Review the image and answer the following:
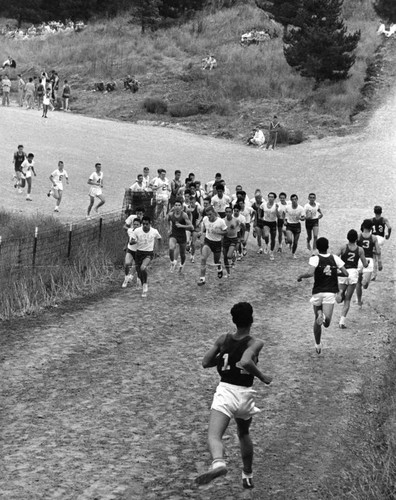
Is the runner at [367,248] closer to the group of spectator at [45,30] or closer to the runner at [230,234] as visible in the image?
the runner at [230,234]

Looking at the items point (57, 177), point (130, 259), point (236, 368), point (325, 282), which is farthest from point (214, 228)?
point (236, 368)

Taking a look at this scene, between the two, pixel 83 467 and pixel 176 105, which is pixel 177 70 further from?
pixel 83 467

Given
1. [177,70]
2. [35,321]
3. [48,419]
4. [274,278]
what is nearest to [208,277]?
[274,278]

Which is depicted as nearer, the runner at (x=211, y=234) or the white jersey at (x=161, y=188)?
the runner at (x=211, y=234)

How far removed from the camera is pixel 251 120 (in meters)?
47.3

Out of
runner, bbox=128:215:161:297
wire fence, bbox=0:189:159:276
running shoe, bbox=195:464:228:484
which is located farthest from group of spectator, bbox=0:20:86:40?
running shoe, bbox=195:464:228:484

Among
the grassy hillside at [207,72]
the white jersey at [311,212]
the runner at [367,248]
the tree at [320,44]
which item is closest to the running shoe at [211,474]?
the runner at [367,248]

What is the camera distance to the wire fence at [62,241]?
21531 mm

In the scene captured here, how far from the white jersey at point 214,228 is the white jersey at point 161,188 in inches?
239

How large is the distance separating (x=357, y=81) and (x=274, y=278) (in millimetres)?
29852

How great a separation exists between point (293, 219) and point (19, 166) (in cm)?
1031

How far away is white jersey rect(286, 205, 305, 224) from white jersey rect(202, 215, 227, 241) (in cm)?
348

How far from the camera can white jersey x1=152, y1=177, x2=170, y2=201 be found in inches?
1074

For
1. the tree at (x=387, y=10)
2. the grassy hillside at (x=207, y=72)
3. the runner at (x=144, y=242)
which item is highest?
the tree at (x=387, y=10)
